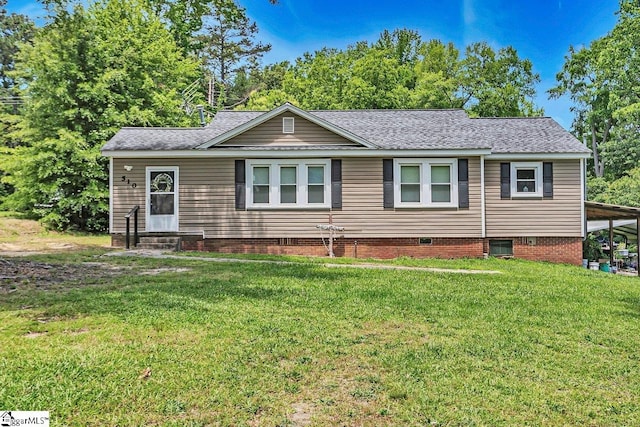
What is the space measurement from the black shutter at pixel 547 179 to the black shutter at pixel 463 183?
236 centimetres

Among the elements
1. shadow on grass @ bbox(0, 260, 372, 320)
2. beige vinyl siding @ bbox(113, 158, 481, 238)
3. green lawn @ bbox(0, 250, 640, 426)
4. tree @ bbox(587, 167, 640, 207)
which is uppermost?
tree @ bbox(587, 167, 640, 207)

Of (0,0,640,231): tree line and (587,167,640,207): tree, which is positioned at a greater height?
(0,0,640,231): tree line

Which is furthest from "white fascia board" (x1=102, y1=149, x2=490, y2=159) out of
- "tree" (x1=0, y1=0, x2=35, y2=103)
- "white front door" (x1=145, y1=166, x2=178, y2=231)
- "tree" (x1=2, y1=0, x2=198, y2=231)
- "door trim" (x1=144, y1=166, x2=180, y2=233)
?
"tree" (x1=0, y1=0, x2=35, y2=103)

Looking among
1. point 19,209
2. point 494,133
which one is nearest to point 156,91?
point 19,209

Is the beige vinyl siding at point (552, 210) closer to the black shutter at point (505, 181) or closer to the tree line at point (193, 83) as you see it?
the black shutter at point (505, 181)

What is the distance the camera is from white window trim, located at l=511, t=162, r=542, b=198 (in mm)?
13555

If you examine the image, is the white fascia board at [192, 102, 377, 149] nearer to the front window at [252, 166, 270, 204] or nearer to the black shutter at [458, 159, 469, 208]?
the front window at [252, 166, 270, 204]

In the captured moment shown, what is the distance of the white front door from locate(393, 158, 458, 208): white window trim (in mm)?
6356

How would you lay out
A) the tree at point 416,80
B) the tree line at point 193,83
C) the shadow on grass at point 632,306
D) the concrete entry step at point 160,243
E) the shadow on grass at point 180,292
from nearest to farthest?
the shadow on grass at point 180,292
the shadow on grass at point 632,306
the concrete entry step at point 160,243
the tree line at point 193,83
the tree at point 416,80

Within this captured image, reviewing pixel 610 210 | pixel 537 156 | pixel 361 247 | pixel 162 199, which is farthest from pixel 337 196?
pixel 610 210

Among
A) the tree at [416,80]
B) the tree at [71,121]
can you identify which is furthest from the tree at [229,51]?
the tree at [71,121]

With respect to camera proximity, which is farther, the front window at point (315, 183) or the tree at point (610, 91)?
the tree at point (610, 91)

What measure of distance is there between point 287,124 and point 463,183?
17.4ft

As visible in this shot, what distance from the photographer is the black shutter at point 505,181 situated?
13609 mm
